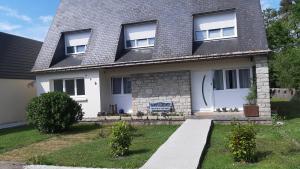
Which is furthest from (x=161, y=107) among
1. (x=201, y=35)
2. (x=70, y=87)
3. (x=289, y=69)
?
(x=289, y=69)

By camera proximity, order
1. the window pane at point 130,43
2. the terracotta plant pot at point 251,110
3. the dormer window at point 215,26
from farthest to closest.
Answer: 1. the window pane at point 130,43
2. the dormer window at point 215,26
3. the terracotta plant pot at point 251,110

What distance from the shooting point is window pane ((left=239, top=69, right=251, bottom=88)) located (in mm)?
17406

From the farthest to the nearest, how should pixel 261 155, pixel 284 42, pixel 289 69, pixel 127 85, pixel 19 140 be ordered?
pixel 284 42
pixel 289 69
pixel 127 85
pixel 19 140
pixel 261 155

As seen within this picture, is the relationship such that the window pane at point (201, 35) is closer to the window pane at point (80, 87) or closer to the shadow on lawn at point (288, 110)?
the shadow on lawn at point (288, 110)

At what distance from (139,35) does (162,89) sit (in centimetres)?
361

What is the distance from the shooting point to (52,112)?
15.4 m

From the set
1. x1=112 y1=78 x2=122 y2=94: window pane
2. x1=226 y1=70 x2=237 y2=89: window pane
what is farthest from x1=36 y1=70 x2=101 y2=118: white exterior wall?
x1=226 y1=70 x2=237 y2=89: window pane

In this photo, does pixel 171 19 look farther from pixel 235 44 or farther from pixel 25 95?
pixel 25 95

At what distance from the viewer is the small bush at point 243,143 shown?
864 centimetres

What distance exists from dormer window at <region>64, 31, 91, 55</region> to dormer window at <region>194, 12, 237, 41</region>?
6759 millimetres

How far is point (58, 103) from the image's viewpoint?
51.0 feet

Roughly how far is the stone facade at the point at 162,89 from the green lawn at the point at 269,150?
4057 millimetres

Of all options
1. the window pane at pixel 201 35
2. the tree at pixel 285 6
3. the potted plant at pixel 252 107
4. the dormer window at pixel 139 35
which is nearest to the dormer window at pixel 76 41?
the dormer window at pixel 139 35

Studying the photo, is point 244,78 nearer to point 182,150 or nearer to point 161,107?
point 161,107
